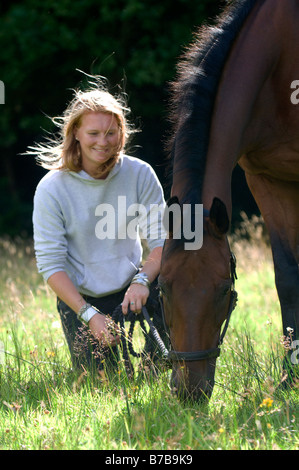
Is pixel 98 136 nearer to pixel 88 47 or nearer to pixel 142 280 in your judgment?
pixel 142 280

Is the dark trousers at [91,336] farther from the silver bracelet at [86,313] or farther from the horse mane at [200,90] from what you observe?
the horse mane at [200,90]

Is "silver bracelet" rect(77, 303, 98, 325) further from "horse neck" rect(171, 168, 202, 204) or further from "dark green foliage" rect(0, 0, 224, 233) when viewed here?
"dark green foliage" rect(0, 0, 224, 233)

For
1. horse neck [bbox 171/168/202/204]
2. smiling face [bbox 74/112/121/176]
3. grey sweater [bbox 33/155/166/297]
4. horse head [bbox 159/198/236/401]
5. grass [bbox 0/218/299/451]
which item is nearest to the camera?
grass [bbox 0/218/299/451]

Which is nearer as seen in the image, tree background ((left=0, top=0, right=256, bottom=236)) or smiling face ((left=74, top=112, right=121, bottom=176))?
smiling face ((left=74, top=112, right=121, bottom=176))

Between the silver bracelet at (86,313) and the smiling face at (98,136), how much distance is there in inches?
34.2

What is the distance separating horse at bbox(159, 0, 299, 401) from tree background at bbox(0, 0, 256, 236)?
16.7 ft

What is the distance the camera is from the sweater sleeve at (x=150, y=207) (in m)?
3.71

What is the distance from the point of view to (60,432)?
248 centimetres

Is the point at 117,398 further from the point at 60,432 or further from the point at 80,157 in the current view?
the point at 80,157

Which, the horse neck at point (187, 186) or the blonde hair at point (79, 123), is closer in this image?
the horse neck at point (187, 186)

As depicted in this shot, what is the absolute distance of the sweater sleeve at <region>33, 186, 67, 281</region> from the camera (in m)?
3.50

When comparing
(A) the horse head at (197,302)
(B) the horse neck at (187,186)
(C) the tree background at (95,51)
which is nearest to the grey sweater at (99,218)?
(B) the horse neck at (187,186)

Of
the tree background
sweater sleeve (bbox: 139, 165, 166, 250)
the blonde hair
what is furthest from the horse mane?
the tree background

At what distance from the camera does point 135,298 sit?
3314mm
